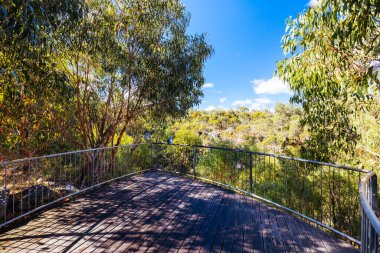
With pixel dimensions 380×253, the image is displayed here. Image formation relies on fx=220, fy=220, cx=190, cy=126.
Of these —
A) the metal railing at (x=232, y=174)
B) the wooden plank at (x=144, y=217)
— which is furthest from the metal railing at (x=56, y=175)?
the wooden plank at (x=144, y=217)

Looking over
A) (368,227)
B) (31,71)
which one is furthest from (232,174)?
(368,227)

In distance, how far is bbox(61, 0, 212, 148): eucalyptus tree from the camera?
18.9 ft

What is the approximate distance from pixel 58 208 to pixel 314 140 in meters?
6.24

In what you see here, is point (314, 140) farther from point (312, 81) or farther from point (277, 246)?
point (277, 246)

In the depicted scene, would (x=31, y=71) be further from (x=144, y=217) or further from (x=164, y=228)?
(x=164, y=228)

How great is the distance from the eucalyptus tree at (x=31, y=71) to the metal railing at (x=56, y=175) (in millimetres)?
825

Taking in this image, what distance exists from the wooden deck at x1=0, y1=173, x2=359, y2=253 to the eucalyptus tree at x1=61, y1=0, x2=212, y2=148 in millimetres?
3043

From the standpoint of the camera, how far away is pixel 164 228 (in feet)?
10.6

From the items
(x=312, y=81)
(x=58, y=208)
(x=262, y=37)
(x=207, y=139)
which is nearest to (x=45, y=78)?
(x=58, y=208)

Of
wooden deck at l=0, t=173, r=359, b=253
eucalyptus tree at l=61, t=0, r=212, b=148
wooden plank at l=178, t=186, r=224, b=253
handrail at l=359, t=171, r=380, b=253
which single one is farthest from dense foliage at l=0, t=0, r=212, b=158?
handrail at l=359, t=171, r=380, b=253

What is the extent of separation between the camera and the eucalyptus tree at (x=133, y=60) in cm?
575

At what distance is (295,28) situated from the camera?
3.65 m

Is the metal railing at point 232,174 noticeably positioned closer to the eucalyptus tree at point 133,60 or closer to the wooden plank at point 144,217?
the eucalyptus tree at point 133,60

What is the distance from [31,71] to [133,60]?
2.58m
